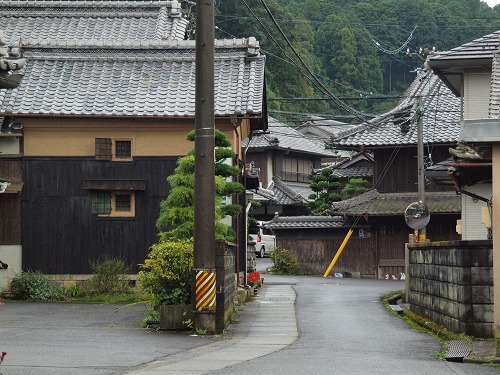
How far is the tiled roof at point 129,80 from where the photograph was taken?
26172 mm

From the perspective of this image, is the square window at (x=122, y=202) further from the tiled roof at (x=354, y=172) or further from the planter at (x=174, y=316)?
the tiled roof at (x=354, y=172)

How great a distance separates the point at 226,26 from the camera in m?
67.4

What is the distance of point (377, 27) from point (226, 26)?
17.9 meters

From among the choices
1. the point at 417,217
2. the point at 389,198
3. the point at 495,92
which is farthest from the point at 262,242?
the point at 495,92

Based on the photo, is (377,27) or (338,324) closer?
(338,324)

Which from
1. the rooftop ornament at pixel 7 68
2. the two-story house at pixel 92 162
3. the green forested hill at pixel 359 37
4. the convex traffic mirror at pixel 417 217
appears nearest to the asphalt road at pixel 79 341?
the rooftop ornament at pixel 7 68

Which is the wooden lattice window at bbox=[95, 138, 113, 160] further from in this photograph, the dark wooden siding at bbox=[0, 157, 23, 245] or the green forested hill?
the green forested hill

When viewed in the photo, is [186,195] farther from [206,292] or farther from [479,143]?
[479,143]

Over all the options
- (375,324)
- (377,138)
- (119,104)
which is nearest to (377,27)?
(377,138)

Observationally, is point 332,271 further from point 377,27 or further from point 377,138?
point 377,27

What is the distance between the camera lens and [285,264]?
44750 mm

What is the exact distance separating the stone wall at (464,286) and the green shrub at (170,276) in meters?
4.96

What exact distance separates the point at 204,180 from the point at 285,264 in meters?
28.7

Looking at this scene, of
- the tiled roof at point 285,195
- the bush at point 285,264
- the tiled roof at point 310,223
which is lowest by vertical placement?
the bush at point 285,264
